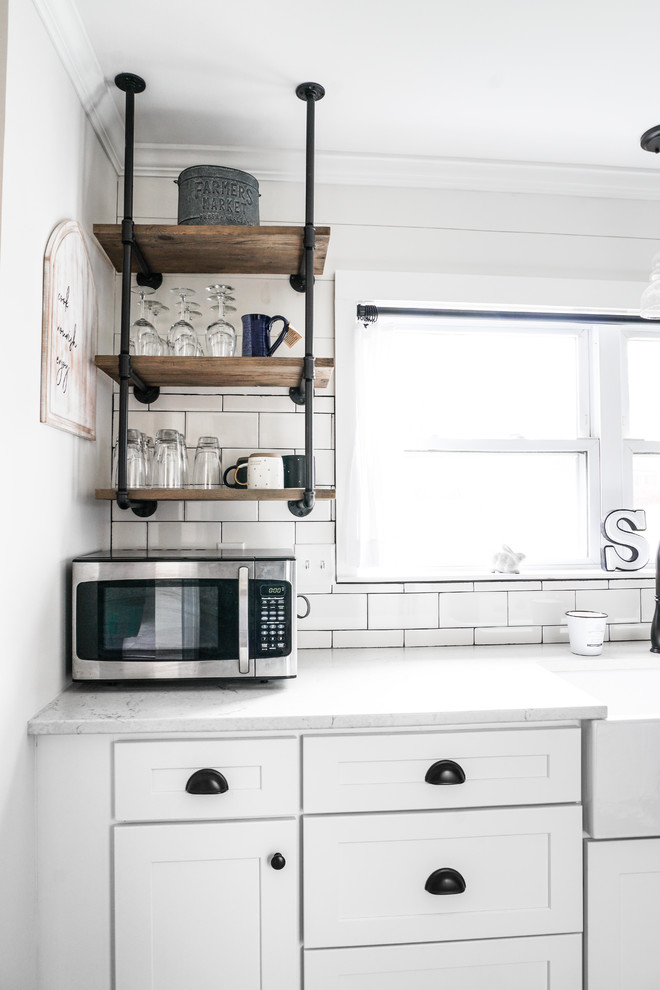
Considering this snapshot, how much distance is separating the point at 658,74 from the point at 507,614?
158 cm

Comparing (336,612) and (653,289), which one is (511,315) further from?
(336,612)

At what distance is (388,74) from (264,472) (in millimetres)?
1083

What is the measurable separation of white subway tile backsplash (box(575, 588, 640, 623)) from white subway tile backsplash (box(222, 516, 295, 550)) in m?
1.01

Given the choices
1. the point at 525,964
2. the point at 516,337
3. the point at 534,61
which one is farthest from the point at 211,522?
the point at 534,61

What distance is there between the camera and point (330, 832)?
1416 mm

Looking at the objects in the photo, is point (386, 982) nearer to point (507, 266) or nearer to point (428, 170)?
point (507, 266)

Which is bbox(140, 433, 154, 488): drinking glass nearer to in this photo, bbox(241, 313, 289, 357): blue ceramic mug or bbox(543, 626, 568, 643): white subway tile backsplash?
bbox(241, 313, 289, 357): blue ceramic mug

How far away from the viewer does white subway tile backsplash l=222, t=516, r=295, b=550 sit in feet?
6.66

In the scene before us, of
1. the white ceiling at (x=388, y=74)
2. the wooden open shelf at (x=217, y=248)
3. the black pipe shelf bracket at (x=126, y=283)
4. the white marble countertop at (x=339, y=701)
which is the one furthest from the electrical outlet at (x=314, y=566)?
the white ceiling at (x=388, y=74)

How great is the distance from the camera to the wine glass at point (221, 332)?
Answer: 1.84 meters

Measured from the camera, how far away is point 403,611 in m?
2.10

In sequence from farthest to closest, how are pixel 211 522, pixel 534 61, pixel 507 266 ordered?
pixel 507 266 → pixel 211 522 → pixel 534 61

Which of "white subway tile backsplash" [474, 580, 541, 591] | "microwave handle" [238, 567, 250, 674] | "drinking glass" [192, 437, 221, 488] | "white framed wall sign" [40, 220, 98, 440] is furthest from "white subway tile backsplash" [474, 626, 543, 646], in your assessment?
"white framed wall sign" [40, 220, 98, 440]

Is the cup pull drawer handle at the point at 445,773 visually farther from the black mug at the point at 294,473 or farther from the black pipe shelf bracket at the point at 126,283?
the black pipe shelf bracket at the point at 126,283
